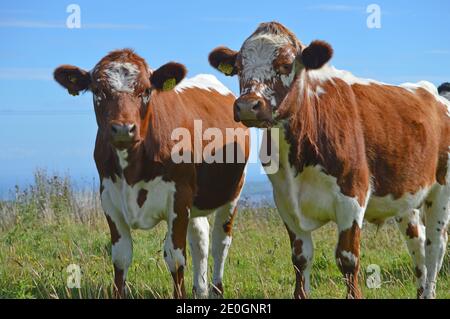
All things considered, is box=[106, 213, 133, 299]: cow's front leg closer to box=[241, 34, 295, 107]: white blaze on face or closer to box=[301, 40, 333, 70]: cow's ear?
box=[241, 34, 295, 107]: white blaze on face

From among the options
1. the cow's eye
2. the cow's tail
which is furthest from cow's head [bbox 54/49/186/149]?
the cow's tail

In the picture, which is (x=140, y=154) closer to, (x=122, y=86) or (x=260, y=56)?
(x=122, y=86)

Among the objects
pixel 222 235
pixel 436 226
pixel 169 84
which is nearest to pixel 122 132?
pixel 169 84

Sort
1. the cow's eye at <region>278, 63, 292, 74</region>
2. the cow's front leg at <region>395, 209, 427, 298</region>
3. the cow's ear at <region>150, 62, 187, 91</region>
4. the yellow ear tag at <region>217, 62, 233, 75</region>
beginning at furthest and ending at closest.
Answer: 1. the cow's front leg at <region>395, 209, 427, 298</region>
2. the yellow ear tag at <region>217, 62, 233, 75</region>
3. the cow's ear at <region>150, 62, 187, 91</region>
4. the cow's eye at <region>278, 63, 292, 74</region>

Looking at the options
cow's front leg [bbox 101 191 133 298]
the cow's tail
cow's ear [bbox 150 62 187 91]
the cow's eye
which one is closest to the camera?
the cow's eye

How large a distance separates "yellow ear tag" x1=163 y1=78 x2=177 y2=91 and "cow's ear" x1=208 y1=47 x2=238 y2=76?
479 millimetres

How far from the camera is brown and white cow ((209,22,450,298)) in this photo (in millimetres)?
7516

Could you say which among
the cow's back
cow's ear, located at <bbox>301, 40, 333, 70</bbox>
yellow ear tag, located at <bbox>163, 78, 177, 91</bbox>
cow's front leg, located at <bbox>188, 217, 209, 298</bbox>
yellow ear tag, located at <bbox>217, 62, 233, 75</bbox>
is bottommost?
cow's front leg, located at <bbox>188, 217, 209, 298</bbox>

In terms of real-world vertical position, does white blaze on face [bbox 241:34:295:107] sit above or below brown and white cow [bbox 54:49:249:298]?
above

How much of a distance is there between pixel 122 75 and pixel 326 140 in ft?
7.13

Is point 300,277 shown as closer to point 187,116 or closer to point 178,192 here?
point 178,192

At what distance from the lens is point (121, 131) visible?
24.2 feet

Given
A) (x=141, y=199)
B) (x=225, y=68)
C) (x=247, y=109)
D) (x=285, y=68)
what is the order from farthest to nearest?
1. (x=225, y=68)
2. (x=141, y=199)
3. (x=285, y=68)
4. (x=247, y=109)

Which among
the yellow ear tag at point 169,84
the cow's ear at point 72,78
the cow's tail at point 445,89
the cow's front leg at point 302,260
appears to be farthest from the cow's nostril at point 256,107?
the cow's tail at point 445,89
